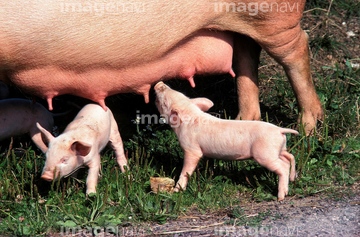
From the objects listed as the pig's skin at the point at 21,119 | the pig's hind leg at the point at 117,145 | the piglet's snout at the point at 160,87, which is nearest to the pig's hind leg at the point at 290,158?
the piglet's snout at the point at 160,87

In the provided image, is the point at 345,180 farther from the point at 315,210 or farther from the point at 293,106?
the point at 293,106

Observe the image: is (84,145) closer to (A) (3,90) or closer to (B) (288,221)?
(B) (288,221)

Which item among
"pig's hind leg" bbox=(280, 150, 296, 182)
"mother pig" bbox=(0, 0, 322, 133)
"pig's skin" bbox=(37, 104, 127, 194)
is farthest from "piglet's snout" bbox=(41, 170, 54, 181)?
"pig's hind leg" bbox=(280, 150, 296, 182)

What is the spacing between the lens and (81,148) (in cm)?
504

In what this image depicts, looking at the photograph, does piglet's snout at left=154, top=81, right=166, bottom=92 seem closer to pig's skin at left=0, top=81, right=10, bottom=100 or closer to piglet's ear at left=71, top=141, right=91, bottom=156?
piglet's ear at left=71, top=141, right=91, bottom=156

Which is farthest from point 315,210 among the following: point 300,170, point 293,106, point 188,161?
point 293,106

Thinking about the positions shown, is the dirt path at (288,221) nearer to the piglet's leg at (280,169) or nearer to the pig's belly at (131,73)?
the piglet's leg at (280,169)

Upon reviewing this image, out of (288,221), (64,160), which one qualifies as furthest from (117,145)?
(288,221)

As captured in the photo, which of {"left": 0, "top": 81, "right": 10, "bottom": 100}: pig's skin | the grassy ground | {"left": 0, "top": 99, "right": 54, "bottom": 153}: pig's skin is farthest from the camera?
{"left": 0, "top": 81, "right": 10, "bottom": 100}: pig's skin

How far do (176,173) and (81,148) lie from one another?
0.75m

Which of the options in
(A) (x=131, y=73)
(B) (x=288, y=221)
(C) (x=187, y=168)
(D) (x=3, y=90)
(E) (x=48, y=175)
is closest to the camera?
(B) (x=288, y=221)

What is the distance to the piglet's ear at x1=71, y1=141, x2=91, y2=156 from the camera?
5.01m

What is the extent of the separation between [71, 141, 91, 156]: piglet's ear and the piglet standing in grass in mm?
546

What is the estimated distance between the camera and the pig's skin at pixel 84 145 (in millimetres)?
4977
